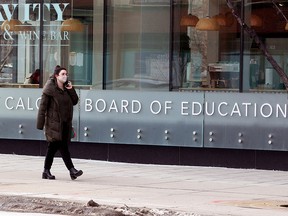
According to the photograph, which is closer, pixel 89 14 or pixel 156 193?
pixel 156 193

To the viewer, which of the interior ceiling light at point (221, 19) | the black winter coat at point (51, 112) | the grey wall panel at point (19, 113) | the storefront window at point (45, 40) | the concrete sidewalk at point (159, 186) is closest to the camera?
the concrete sidewalk at point (159, 186)

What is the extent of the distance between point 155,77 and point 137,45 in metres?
0.87

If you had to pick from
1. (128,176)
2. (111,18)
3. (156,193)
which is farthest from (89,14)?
(156,193)

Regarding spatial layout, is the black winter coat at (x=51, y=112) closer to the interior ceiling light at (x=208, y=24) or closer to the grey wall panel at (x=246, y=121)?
the grey wall panel at (x=246, y=121)

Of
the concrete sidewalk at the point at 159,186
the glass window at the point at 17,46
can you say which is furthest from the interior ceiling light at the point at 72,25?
the concrete sidewalk at the point at 159,186

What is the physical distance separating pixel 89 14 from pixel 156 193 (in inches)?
282

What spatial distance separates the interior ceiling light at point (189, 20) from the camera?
19.6m

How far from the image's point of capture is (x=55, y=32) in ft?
68.0

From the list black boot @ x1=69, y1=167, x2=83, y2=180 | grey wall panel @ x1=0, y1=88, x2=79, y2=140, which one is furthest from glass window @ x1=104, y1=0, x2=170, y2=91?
black boot @ x1=69, y1=167, x2=83, y2=180

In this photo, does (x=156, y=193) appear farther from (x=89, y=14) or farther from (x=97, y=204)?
(x=89, y=14)

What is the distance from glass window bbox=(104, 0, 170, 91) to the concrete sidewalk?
193 centimetres

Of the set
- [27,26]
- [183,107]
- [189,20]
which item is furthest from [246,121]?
[27,26]

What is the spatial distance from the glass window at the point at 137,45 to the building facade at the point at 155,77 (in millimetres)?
22

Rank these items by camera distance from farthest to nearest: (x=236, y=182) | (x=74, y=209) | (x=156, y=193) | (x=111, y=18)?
(x=111, y=18), (x=236, y=182), (x=156, y=193), (x=74, y=209)
